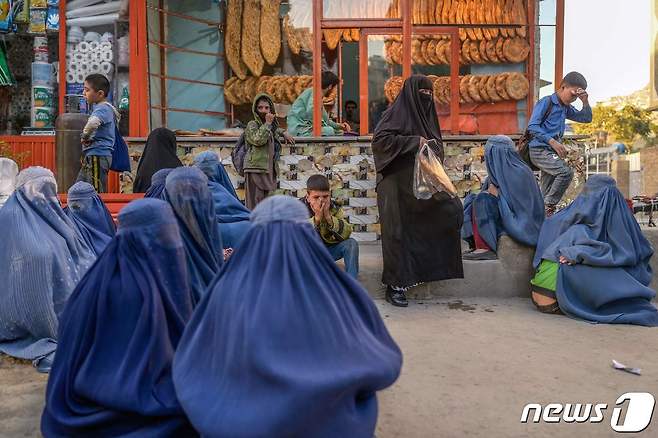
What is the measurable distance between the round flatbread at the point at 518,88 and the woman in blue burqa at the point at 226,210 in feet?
15.6

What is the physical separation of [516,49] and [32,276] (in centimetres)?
658

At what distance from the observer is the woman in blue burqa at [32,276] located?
3438 millimetres

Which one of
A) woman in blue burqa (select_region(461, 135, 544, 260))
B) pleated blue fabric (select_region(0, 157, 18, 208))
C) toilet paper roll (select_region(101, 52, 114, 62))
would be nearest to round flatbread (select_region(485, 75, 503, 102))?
woman in blue burqa (select_region(461, 135, 544, 260))

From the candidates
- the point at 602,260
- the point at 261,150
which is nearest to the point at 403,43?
the point at 261,150

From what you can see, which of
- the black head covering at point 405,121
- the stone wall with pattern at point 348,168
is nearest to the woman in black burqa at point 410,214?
the black head covering at point 405,121

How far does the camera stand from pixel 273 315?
6.04 feet

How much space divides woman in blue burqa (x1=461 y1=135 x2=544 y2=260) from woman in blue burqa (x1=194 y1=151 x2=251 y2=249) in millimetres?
1904

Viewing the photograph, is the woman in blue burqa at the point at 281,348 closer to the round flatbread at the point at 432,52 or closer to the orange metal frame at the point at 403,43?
the orange metal frame at the point at 403,43

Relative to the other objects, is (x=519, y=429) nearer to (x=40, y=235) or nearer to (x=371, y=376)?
(x=371, y=376)

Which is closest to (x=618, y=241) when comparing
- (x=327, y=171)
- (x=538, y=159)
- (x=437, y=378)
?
(x=538, y=159)

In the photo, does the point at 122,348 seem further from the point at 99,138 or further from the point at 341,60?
the point at 341,60

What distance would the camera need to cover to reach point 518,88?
8.19 meters

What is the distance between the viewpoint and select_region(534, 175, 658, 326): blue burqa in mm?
4410

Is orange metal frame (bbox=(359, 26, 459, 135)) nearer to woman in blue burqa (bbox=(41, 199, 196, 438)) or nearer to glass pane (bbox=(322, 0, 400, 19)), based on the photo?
glass pane (bbox=(322, 0, 400, 19))
